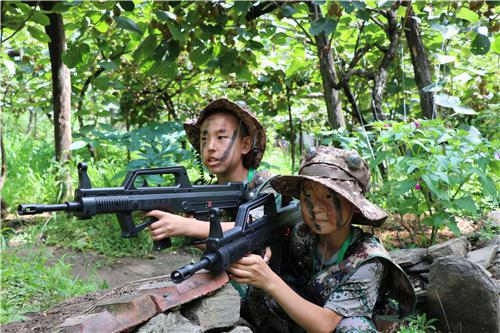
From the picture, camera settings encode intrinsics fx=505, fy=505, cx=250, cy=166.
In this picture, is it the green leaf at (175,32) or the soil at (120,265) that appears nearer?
the green leaf at (175,32)

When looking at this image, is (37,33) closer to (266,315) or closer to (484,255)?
(266,315)

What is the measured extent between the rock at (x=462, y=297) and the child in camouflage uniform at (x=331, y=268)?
48 centimetres

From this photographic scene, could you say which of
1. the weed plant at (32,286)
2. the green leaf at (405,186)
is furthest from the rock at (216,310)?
the green leaf at (405,186)

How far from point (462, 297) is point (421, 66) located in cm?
219

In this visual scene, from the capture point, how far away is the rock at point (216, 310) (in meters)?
2.11

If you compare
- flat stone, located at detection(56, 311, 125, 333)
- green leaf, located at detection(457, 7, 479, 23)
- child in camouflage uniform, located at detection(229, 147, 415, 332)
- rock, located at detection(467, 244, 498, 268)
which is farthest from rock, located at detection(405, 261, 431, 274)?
flat stone, located at detection(56, 311, 125, 333)

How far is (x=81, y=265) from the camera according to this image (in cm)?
409

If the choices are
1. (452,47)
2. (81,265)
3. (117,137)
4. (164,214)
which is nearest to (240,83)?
(117,137)

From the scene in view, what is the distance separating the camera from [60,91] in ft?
16.3

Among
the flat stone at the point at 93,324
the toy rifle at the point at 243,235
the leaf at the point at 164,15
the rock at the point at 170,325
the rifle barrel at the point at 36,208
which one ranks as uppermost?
the leaf at the point at 164,15

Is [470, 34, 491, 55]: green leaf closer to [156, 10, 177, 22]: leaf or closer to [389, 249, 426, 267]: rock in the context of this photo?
[389, 249, 426, 267]: rock

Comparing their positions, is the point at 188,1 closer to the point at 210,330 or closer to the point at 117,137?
the point at 117,137

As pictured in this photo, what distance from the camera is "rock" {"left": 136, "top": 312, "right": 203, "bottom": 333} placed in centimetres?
190

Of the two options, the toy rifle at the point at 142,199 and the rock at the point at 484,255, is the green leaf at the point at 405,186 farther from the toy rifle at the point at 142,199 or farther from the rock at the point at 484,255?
the toy rifle at the point at 142,199
